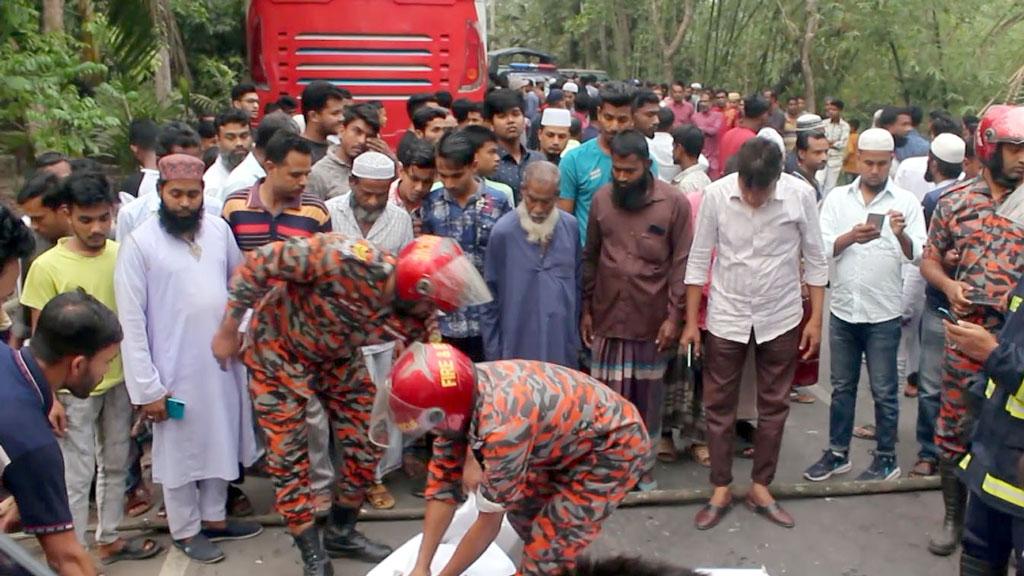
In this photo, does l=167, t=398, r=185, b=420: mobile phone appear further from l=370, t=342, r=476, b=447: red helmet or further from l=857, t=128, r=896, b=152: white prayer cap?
l=857, t=128, r=896, b=152: white prayer cap

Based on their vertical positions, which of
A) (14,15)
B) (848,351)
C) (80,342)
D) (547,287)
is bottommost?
(848,351)

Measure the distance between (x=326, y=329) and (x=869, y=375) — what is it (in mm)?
2979

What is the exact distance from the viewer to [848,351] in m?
5.10

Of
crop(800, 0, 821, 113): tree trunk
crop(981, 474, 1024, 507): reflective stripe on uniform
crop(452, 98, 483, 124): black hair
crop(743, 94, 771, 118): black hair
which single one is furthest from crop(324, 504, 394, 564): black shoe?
crop(800, 0, 821, 113): tree trunk

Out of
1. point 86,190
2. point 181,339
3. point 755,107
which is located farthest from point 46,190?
point 755,107

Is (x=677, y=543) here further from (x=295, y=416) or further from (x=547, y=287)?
(x=295, y=416)

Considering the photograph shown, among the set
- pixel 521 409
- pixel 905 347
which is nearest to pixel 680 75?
pixel 905 347

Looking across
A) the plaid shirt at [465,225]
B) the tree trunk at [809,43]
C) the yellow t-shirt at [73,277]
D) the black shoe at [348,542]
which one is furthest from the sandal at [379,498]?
the tree trunk at [809,43]

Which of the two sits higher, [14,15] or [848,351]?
[14,15]

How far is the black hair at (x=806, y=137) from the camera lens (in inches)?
251

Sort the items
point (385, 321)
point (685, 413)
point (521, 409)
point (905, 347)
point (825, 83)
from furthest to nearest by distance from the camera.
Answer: point (825, 83), point (905, 347), point (685, 413), point (385, 321), point (521, 409)

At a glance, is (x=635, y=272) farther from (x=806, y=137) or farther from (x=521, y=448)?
(x=806, y=137)

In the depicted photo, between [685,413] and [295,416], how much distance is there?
8.25ft

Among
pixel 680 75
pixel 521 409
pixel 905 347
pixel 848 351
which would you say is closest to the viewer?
pixel 521 409
